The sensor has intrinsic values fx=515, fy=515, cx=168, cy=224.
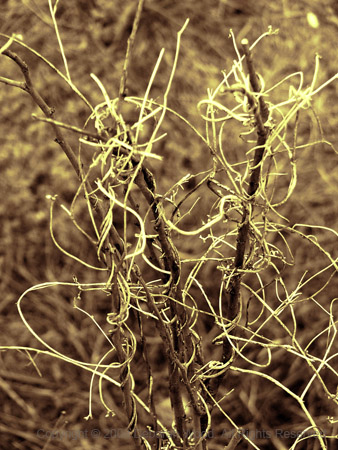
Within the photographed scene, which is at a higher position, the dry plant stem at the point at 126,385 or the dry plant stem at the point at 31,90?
the dry plant stem at the point at 31,90

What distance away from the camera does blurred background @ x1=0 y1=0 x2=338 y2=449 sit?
3.13ft

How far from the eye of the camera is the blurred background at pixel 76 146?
95 centimetres

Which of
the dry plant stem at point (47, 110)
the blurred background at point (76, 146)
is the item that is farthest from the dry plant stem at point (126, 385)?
the blurred background at point (76, 146)

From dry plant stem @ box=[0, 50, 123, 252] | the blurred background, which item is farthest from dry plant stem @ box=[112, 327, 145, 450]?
the blurred background

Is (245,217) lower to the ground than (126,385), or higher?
higher

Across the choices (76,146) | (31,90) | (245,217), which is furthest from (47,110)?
(76,146)

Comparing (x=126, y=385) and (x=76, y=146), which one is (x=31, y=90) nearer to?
(x=126, y=385)

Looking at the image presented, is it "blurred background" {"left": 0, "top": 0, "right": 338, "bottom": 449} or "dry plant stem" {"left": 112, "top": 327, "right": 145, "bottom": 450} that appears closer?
"dry plant stem" {"left": 112, "top": 327, "right": 145, "bottom": 450}

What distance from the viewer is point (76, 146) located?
0.97 m

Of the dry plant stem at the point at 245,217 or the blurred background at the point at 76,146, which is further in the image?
the blurred background at the point at 76,146

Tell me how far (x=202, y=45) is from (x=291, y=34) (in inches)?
6.6

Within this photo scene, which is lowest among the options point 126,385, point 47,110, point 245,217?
point 126,385

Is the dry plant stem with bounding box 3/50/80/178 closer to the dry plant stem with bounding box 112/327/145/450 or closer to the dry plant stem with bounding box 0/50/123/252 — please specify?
the dry plant stem with bounding box 0/50/123/252

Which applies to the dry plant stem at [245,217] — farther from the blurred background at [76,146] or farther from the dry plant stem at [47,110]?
the blurred background at [76,146]
